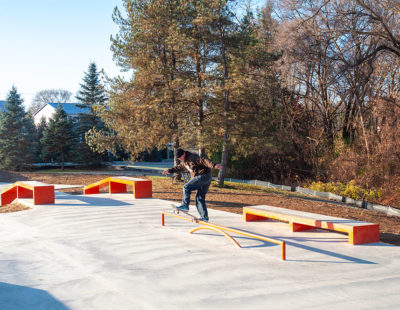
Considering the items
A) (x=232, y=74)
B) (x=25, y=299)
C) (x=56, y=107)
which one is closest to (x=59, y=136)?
(x=56, y=107)

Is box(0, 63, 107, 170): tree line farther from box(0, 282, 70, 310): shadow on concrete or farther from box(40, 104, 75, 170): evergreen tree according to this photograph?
box(0, 282, 70, 310): shadow on concrete

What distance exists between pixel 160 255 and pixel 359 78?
16725 millimetres

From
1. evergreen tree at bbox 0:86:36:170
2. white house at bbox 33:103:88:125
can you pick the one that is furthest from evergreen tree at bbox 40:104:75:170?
white house at bbox 33:103:88:125

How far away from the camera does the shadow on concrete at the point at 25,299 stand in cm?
425

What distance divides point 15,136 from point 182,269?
93.4 ft

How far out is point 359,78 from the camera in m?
19.2

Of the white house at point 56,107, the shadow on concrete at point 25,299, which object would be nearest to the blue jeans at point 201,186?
the shadow on concrete at point 25,299

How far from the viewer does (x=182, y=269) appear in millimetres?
5535

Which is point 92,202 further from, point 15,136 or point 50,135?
point 50,135

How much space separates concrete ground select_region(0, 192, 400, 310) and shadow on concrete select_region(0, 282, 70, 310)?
1cm

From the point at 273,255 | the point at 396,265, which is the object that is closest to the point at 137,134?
the point at 273,255

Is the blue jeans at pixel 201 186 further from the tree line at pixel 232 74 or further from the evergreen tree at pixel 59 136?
the evergreen tree at pixel 59 136

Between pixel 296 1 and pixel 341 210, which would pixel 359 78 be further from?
pixel 341 210

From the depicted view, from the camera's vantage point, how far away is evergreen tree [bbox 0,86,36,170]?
29.3 metres
